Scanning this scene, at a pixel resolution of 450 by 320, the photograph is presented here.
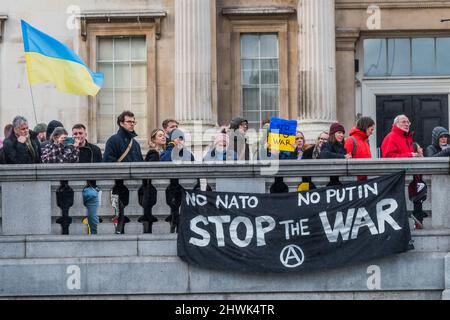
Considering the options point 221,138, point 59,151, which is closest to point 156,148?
point 221,138

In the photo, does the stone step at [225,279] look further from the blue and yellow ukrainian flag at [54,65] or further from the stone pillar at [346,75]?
the stone pillar at [346,75]

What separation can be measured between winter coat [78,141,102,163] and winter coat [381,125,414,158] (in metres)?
3.95

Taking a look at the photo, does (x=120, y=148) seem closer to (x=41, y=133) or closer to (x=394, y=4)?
(x=41, y=133)

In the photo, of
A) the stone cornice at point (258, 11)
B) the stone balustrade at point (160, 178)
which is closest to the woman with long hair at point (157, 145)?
the stone balustrade at point (160, 178)

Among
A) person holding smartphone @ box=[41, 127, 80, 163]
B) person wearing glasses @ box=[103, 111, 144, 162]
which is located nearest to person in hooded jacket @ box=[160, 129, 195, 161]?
person wearing glasses @ box=[103, 111, 144, 162]

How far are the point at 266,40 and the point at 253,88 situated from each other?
3.46ft

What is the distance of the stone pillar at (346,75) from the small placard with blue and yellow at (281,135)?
9.32 m

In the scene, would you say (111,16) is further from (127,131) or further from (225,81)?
(127,131)

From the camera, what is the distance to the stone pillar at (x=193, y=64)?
93.2 feet

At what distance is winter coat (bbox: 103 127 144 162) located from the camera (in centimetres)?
1823

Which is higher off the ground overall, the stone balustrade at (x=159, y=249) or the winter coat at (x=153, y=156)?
the winter coat at (x=153, y=156)

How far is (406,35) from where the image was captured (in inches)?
1182

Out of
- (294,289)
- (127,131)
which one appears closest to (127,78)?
(127,131)

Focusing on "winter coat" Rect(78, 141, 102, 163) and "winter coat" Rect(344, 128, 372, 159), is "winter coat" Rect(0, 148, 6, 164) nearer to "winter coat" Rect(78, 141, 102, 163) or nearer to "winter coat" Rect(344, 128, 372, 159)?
"winter coat" Rect(78, 141, 102, 163)
